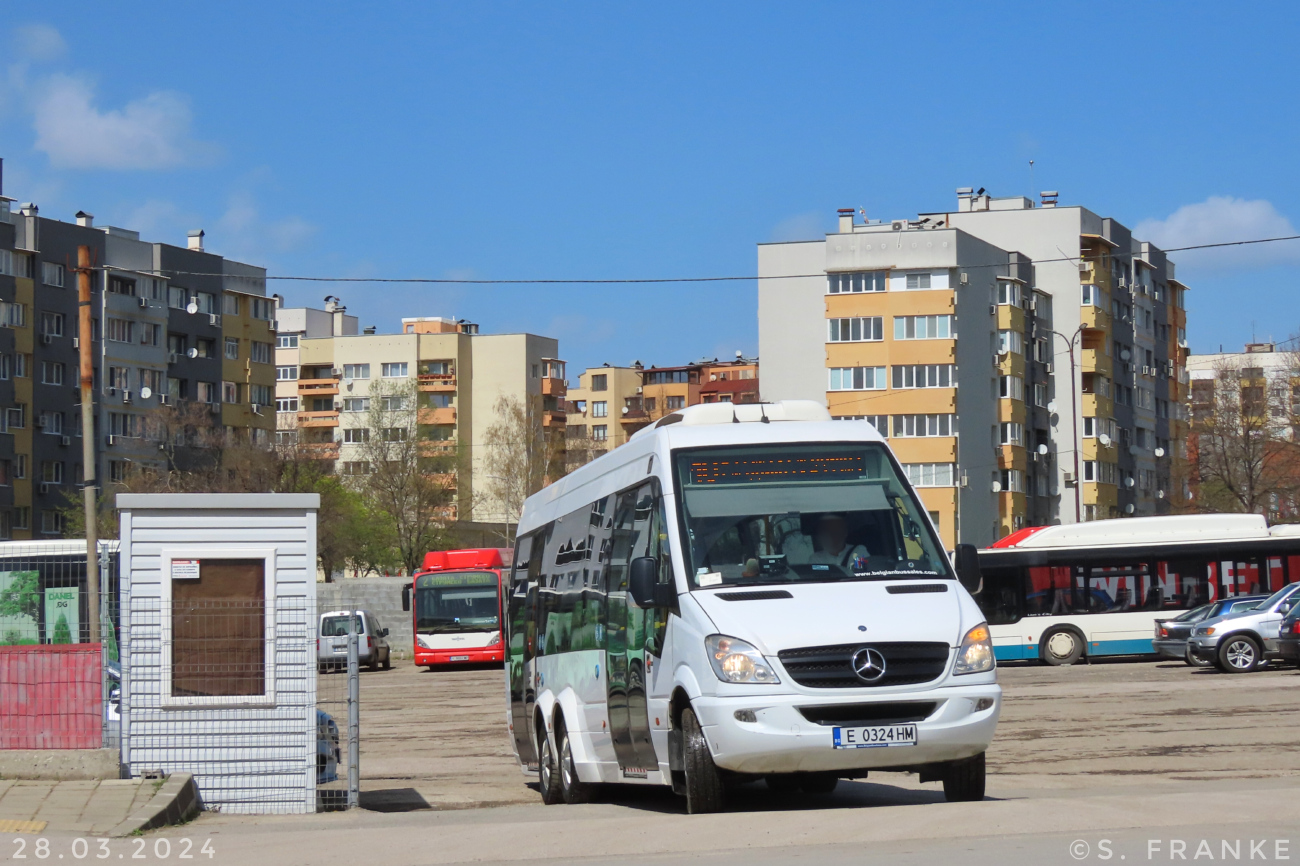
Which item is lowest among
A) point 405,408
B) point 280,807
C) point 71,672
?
point 280,807

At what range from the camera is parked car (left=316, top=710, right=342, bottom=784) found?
1419 cm

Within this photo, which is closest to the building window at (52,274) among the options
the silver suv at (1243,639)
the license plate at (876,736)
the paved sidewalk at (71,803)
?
the silver suv at (1243,639)

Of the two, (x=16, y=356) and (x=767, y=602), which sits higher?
(x=16, y=356)

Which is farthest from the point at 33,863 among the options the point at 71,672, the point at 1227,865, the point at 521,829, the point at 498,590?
the point at 498,590

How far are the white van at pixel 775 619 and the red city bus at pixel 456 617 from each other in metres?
38.2

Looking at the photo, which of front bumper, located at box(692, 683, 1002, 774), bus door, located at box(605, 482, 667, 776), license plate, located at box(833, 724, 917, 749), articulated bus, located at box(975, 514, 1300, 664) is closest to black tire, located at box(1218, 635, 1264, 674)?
articulated bus, located at box(975, 514, 1300, 664)

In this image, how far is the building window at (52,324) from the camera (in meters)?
87.7

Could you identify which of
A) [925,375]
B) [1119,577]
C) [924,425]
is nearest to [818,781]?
[1119,577]

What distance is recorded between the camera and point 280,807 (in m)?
13.4

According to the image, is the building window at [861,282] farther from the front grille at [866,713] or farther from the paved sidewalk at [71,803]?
the front grille at [866,713]

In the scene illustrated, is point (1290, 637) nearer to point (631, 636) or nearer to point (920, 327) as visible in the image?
point (631, 636)

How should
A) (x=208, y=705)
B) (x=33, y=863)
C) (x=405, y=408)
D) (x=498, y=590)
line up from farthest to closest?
(x=405, y=408) < (x=498, y=590) < (x=208, y=705) < (x=33, y=863)

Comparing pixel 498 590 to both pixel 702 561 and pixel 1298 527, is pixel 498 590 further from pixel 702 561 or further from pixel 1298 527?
pixel 702 561

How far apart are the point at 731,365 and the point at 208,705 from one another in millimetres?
162209
